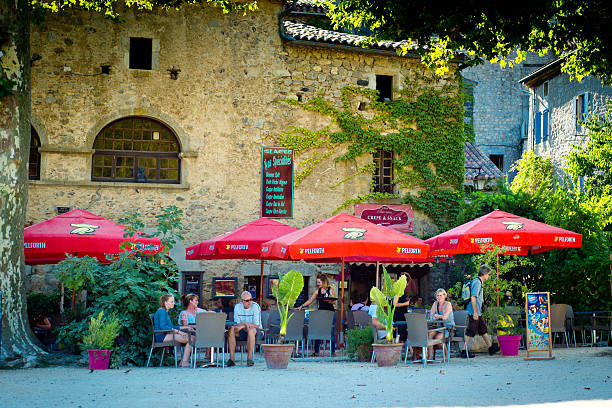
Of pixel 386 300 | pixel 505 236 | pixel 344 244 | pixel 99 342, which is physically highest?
pixel 505 236

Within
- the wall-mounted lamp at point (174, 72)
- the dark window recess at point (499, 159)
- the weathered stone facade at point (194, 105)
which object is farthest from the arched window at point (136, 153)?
the dark window recess at point (499, 159)

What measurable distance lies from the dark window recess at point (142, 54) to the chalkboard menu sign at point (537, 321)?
1072 cm

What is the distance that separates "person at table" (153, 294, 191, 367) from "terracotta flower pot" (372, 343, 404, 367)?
292cm

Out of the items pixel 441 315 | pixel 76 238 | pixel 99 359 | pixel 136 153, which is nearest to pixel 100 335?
pixel 99 359

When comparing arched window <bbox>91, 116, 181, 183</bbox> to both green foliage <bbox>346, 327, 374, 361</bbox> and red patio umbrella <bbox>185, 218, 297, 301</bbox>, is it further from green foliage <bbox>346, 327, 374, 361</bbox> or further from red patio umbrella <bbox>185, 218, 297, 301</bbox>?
green foliage <bbox>346, 327, 374, 361</bbox>

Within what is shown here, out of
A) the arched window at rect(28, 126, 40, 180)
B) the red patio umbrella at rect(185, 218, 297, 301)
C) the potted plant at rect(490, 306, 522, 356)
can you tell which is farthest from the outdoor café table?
the arched window at rect(28, 126, 40, 180)

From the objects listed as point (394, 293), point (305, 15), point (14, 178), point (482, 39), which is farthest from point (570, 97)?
point (14, 178)

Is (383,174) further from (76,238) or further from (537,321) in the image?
(76,238)

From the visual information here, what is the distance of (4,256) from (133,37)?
7.92m

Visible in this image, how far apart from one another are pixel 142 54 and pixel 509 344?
10.9 metres

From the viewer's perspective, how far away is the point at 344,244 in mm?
12148

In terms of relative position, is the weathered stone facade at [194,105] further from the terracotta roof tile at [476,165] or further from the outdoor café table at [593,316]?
the terracotta roof tile at [476,165]

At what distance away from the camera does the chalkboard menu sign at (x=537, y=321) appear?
39.2ft

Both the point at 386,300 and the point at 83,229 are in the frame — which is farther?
the point at 83,229
